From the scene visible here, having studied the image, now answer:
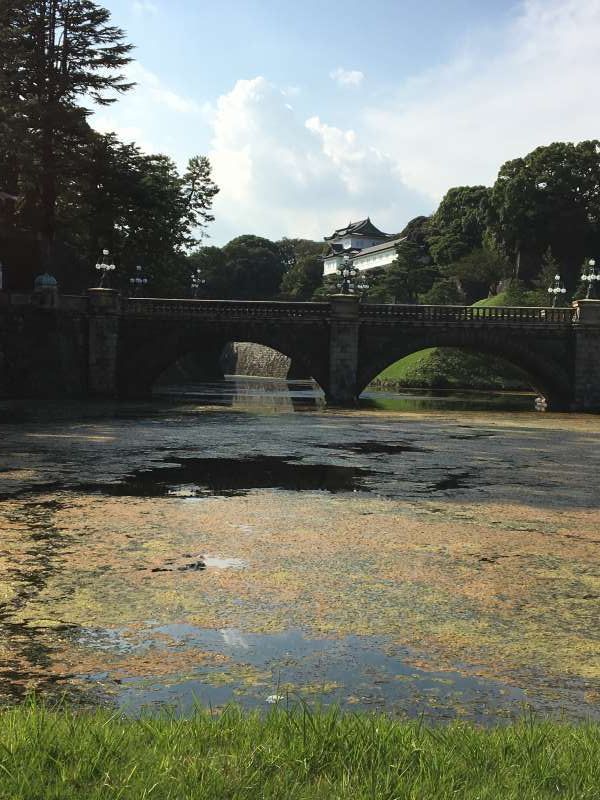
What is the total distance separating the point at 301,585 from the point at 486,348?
1568 inches

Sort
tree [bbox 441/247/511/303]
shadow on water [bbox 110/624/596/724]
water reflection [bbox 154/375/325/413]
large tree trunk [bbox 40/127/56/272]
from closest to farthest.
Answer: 1. shadow on water [bbox 110/624/596/724]
2. water reflection [bbox 154/375/325/413]
3. large tree trunk [bbox 40/127/56/272]
4. tree [bbox 441/247/511/303]

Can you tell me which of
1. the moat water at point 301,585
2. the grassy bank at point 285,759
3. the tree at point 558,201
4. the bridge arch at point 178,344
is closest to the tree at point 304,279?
the tree at point 558,201

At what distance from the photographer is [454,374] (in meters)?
73.6

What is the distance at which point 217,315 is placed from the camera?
45.2m

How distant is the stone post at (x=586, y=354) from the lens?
45219 millimetres

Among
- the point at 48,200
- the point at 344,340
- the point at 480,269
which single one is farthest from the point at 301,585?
the point at 480,269

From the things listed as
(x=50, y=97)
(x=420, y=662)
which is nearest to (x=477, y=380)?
(x=50, y=97)

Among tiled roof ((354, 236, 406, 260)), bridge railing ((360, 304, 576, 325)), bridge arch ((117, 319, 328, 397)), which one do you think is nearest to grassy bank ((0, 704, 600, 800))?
bridge arch ((117, 319, 328, 397))

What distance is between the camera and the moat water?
5398 mm

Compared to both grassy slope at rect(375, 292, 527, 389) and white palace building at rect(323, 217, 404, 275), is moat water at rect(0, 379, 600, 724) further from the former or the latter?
white palace building at rect(323, 217, 404, 275)

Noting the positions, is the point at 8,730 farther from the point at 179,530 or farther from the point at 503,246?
the point at 503,246

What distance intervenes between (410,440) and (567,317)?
25141mm

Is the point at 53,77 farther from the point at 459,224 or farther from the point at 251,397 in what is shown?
the point at 459,224

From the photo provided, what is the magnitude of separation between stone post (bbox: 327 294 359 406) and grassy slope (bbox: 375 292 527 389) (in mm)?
29620
